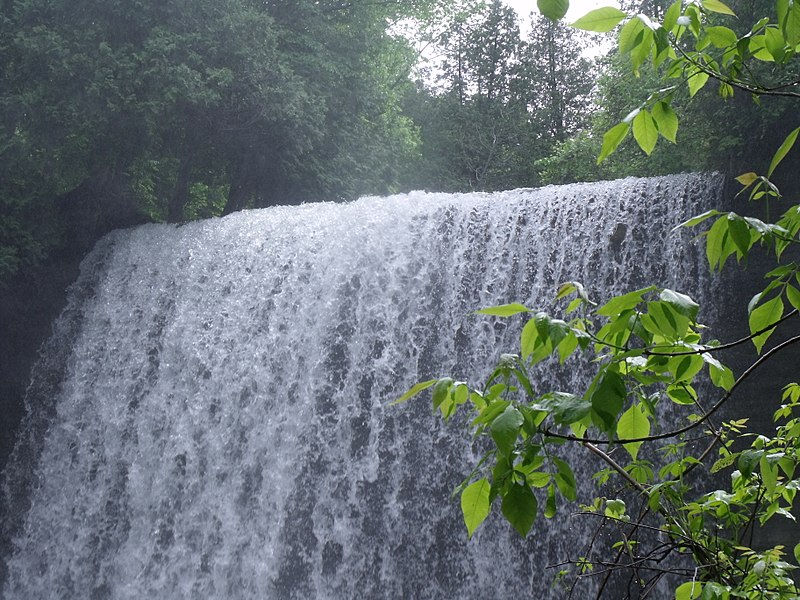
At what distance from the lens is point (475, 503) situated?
1.21m

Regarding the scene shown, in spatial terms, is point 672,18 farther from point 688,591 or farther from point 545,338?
point 688,591

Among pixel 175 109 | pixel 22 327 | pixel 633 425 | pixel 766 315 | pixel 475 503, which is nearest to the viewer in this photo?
pixel 475 503

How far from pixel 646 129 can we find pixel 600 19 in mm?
200

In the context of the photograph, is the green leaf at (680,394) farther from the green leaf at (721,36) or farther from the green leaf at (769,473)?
the green leaf at (721,36)

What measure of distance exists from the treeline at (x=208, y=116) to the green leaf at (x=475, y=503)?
273 inches

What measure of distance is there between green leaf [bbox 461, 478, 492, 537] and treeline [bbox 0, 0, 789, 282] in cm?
694

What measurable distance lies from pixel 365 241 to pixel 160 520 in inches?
126

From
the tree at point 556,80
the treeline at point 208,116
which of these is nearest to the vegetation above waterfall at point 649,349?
the treeline at point 208,116

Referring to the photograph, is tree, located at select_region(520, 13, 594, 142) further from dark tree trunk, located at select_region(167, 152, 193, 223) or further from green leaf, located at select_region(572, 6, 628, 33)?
green leaf, located at select_region(572, 6, 628, 33)

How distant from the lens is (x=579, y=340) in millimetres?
1255

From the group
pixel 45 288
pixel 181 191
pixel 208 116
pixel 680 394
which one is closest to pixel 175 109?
pixel 208 116

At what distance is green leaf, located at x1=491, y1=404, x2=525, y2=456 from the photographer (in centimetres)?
110

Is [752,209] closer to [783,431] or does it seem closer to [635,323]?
[783,431]

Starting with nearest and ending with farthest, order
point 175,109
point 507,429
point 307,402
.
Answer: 1. point 507,429
2. point 307,402
3. point 175,109
